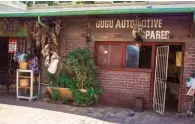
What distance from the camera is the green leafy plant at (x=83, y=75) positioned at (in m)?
7.73

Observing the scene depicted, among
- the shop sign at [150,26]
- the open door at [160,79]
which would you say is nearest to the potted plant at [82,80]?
the shop sign at [150,26]

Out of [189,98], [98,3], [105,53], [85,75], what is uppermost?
[98,3]

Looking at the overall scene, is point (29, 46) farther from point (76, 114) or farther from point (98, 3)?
point (76, 114)

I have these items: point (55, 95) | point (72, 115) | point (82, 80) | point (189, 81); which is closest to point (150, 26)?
point (189, 81)

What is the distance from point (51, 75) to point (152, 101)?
10.9 ft

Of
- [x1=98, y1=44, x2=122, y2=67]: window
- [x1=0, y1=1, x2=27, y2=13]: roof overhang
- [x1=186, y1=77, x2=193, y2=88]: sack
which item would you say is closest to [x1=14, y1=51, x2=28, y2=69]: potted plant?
[x1=98, y1=44, x2=122, y2=67]: window

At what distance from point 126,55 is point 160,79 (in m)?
1.28

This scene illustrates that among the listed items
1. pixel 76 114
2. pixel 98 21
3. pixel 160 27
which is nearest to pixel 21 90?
pixel 76 114

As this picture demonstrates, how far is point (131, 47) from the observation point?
318 inches

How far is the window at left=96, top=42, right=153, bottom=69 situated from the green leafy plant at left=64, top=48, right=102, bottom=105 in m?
0.62

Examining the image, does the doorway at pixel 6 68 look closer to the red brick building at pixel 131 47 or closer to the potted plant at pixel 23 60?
the potted plant at pixel 23 60

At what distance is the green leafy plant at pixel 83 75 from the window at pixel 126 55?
2.04 feet

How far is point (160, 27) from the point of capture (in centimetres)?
755

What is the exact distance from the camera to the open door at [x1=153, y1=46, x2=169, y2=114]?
296 inches
